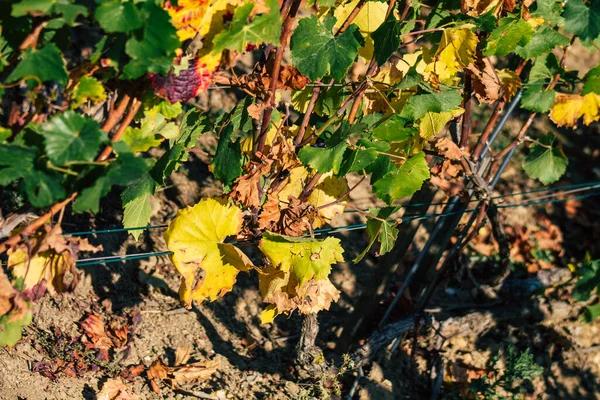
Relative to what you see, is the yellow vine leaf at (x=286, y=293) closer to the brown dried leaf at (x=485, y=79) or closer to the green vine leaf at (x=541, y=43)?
the brown dried leaf at (x=485, y=79)

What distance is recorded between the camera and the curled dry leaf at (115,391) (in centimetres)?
285

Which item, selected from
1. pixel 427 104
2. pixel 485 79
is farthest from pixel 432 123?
pixel 485 79

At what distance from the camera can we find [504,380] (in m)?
3.70

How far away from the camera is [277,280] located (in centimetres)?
239

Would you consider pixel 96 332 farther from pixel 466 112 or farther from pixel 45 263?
pixel 466 112

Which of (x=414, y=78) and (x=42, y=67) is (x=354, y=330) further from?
(x=42, y=67)

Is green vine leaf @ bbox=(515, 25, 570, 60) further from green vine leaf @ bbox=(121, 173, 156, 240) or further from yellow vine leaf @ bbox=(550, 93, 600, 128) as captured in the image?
green vine leaf @ bbox=(121, 173, 156, 240)

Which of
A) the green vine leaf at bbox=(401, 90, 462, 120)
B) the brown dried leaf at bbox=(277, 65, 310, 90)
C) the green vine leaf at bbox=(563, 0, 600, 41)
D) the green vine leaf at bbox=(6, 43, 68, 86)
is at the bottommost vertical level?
the green vine leaf at bbox=(401, 90, 462, 120)

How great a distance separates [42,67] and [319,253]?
103 cm

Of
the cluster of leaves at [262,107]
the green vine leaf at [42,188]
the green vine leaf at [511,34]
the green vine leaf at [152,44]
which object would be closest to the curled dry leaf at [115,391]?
the cluster of leaves at [262,107]

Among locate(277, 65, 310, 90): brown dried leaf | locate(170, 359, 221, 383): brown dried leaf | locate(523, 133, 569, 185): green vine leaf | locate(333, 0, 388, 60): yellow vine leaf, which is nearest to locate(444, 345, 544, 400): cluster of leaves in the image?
locate(523, 133, 569, 185): green vine leaf

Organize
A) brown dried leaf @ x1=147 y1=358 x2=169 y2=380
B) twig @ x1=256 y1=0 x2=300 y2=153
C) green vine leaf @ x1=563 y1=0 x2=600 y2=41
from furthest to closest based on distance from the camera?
brown dried leaf @ x1=147 y1=358 x2=169 y2=380 < green vine leaf @ x1=563 y1=0 x2=600 y2=41 < twig @ x1=256 y1=0 x2=300 y2=153

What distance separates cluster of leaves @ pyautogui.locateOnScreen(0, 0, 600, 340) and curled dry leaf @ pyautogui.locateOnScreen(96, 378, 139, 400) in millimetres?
839

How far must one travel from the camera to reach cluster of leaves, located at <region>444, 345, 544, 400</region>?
140 inches
